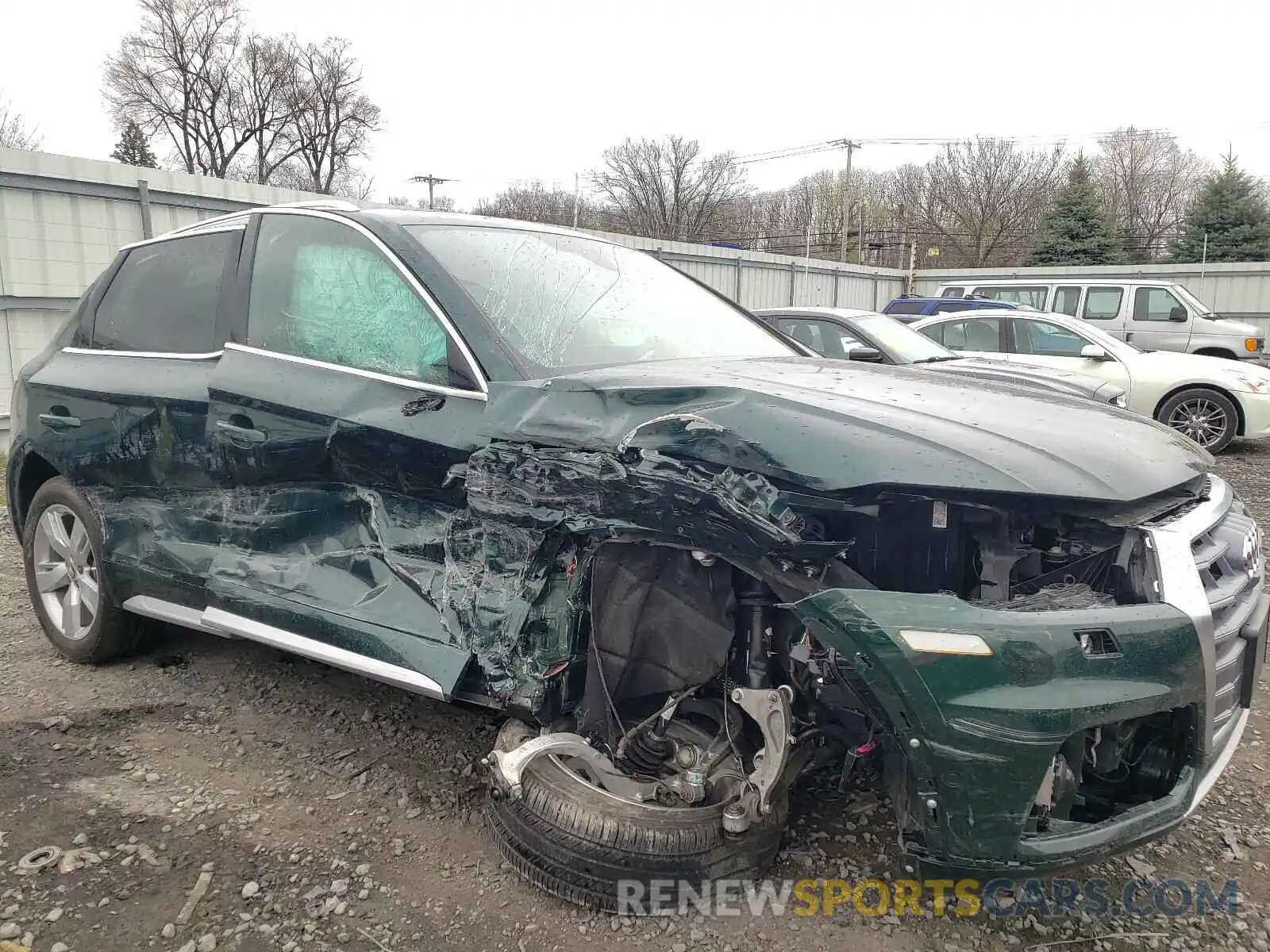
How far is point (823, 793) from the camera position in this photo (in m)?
2.77

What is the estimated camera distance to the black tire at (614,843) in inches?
87.0

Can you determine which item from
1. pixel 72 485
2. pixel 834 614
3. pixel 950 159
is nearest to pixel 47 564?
pixel 72 485

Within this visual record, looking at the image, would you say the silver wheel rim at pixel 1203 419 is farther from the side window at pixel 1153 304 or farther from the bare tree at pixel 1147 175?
the bare tree at pixel 1147 175

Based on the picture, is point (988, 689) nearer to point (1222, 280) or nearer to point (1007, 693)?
point (1007, 693)

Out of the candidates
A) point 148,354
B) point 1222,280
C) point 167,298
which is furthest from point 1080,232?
point 148,354

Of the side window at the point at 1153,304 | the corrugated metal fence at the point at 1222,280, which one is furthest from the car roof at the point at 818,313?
the corrugated metal fence at the point at 1222,280

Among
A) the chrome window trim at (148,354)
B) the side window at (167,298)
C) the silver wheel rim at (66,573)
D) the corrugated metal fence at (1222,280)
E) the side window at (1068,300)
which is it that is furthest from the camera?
the corrugated metal fence at (1222,280)

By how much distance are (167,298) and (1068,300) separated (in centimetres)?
1316

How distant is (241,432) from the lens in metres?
2.97

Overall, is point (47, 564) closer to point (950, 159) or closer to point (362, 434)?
point (362, 434)

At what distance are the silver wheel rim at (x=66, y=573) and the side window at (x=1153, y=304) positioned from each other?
1347cm

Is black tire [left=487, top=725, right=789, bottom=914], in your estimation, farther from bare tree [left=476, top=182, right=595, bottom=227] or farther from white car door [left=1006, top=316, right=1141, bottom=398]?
Result: bare tree [left=476, top=182, right=595, bottom=227]

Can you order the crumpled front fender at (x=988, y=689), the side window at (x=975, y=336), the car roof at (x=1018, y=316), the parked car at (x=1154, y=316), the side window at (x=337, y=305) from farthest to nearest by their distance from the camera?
the parked car at (x=1154, y=316) < the side window at (x=975, y=336) < the car roof at (x=1018, y=316) < the side window at (x=337, y=305) < the crumpled front fender at (x=988, y=689)

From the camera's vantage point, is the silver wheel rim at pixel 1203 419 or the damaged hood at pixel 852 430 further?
the silver wheel rim at pixel 1203 419
